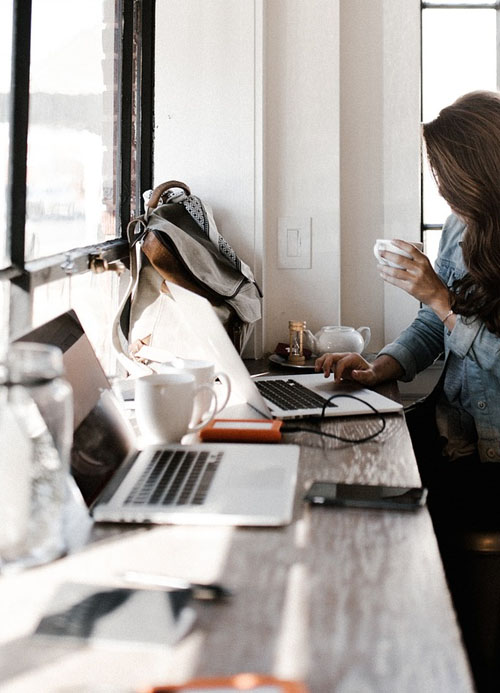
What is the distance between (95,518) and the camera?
85 centimetres

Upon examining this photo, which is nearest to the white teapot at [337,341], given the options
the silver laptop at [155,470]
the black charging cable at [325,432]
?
the black charging cable at [325,432]

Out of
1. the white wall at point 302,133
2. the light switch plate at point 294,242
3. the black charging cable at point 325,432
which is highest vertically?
the white wall at point 302,133

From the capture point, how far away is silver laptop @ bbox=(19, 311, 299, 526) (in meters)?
0.86

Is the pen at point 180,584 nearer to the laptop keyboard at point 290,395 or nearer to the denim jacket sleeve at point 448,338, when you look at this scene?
the laptop keyboard at point 290,395

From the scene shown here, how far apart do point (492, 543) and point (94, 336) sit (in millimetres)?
923

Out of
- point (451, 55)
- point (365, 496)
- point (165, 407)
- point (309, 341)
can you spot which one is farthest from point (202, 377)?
point (451, 55)

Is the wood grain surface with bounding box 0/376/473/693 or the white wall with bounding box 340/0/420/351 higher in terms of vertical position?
the white wall with bounding box 340/0/420/351

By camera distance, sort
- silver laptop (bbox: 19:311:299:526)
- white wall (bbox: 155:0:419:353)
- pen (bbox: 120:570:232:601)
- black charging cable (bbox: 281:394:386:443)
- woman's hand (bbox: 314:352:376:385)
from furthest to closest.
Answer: white wall (bbox: 155:0:419:353)
woman's hand (bbox: 314:352:376:385)
black charging cable (bbox: 281:394:386:443)
silver laptop (bbox: 19:311:299:526)
pen (bbox: 120:570:232:601)

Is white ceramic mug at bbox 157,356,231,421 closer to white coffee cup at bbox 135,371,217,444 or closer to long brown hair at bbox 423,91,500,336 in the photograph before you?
white coffee cup at bbox 135,371,217,444

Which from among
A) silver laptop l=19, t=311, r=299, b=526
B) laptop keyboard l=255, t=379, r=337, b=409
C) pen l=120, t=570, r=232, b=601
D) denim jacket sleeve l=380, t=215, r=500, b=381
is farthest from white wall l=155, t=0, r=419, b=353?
pen l=120, t=570, r=232, b=601

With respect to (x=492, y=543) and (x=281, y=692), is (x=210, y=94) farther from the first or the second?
(x=281, y=692)

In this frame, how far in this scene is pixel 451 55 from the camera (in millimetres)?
2650

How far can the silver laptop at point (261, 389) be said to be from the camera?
4.25 ft

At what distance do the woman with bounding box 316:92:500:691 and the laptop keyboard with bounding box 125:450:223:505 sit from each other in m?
0.65
